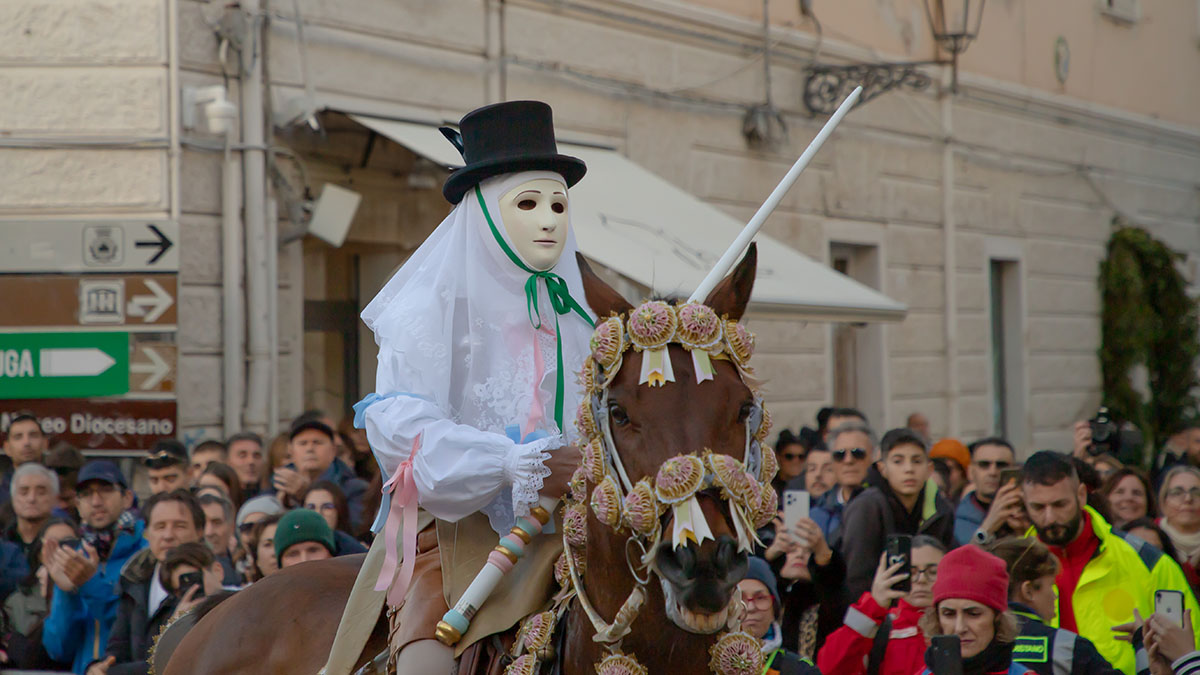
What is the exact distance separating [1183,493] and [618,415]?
16.5 ft

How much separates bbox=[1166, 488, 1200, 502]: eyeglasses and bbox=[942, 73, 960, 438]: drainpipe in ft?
30.7

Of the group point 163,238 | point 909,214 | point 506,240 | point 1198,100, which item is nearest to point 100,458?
point 163,238

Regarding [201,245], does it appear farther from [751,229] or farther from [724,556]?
[724,556]

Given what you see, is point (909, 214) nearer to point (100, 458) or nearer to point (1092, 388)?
point (1092, 388)

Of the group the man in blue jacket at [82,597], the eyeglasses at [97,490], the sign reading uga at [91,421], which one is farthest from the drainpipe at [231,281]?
the man in blue jacket at [82,597]

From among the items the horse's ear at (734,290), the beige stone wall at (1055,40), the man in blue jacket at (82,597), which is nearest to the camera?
the horse's ear at (734,290)

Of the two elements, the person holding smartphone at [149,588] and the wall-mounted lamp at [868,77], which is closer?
the person holding smartphone at [149,588]

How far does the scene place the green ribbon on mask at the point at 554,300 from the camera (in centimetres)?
387

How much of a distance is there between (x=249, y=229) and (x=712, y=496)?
7.48 m

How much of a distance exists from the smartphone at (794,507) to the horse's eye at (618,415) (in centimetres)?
310

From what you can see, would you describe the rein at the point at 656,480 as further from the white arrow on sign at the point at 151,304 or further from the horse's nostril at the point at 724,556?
the white arrow on sign at the point at 151,304

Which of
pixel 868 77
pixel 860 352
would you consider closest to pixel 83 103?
pixel 868 77

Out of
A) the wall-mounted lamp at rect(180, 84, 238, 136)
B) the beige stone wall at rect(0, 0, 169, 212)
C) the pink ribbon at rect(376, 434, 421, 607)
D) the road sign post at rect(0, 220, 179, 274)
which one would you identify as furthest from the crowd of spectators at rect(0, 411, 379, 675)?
the wall-mounted lamp at rect(180, 84, 238, 136)

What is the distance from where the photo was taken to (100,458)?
9.62 metres
